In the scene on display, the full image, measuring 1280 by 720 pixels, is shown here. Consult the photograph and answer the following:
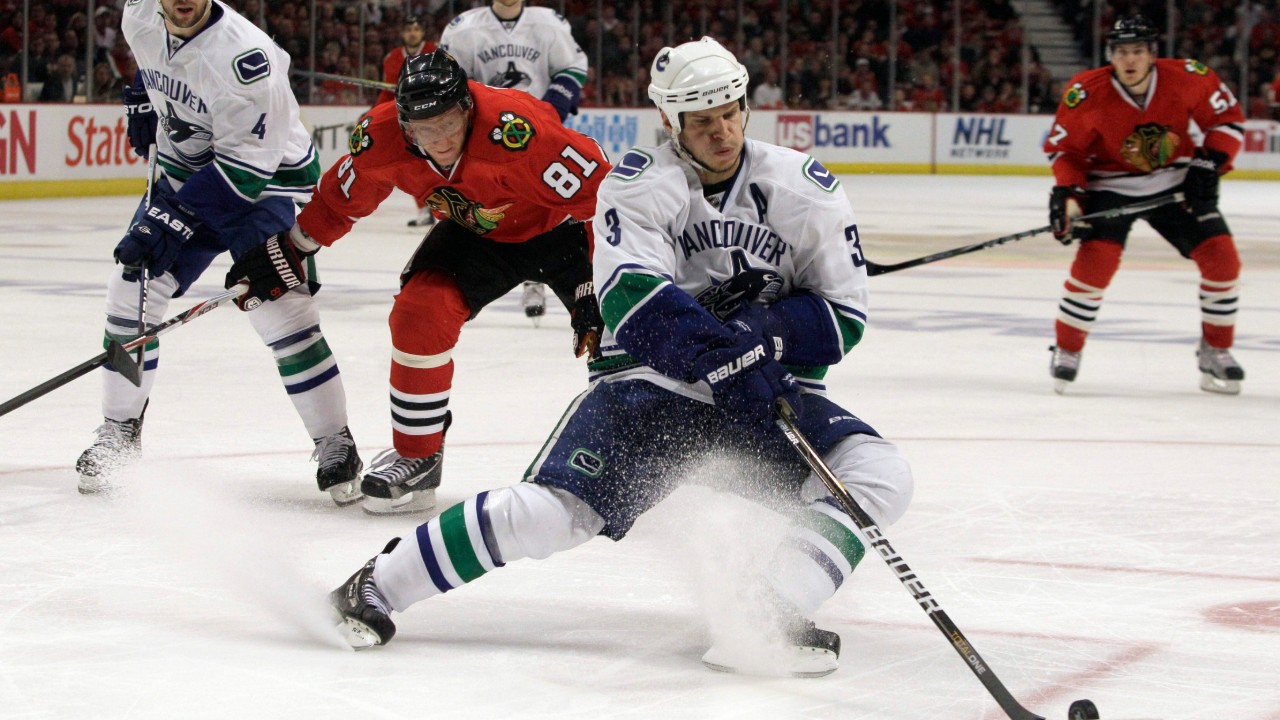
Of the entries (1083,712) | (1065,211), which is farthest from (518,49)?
Answer: (1083,712)

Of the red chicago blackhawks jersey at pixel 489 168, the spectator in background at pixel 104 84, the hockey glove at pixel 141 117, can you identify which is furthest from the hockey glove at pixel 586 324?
the spectator in background at pixel 104 84

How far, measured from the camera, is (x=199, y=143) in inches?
152

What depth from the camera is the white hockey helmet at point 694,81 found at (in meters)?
2.55

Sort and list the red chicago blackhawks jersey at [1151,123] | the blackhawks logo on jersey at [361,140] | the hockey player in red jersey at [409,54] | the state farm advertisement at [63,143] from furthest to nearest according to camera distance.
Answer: the state farm advertisement at [63,143] → the hockey player in red jersey at [409,54] → the red chicago blackhawks jersey at [1151,123] → the blackhawks logo on jersey at [361,140]

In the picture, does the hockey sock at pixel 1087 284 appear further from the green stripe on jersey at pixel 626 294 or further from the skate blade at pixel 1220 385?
the green stripe on jersey at pixel 626 294

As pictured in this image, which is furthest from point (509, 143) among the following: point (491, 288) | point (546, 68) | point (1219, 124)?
point (546, 68)

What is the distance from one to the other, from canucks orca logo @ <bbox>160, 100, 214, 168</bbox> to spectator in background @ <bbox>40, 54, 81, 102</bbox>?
30.1ft

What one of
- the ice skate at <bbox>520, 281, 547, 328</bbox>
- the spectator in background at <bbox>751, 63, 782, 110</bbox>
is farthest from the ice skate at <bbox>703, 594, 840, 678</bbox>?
the spectator in background at <bbox>751, 63, 782, 110</bbox>

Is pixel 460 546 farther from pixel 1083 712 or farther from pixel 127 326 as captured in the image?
pixel 127 326

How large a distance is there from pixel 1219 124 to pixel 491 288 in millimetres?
2899

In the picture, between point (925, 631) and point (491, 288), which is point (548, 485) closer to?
point (925, 631)

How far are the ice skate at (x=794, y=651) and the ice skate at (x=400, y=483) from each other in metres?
1.28

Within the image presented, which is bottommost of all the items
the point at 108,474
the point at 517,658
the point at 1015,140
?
the point at 1015,140

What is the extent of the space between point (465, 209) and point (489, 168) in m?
0.18
